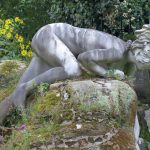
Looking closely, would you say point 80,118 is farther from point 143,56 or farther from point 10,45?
point 10,45

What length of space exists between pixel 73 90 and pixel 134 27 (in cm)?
384

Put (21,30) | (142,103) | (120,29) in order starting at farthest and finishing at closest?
(21,30) → (120,29) → (142,103)

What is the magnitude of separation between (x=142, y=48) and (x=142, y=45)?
3 cm

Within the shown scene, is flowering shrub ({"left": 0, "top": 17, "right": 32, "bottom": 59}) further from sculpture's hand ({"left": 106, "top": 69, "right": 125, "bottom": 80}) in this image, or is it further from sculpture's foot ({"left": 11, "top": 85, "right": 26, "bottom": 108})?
sculpture's hand ({"left": 106, "top": 69, "right": 125, "bottom": 80})

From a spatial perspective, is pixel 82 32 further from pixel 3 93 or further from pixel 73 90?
pixel 3 93

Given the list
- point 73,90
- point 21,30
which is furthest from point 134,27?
point 73,90

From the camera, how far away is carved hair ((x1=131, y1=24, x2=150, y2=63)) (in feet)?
18.6

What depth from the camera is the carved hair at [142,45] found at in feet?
18.6

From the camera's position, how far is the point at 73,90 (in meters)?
5.36

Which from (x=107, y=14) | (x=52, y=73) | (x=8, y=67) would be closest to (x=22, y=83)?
(x=52, y=73)

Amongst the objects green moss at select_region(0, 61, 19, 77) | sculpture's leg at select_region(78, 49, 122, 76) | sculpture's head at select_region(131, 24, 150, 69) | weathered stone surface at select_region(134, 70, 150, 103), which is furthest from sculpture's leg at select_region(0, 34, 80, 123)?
weathered stone surface at select_region(134, 70, 150, 103)

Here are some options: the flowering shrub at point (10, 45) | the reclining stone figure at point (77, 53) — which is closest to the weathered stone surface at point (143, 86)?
the flowering shrub at point (10, 45)

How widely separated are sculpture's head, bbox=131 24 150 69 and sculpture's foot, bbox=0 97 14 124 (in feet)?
4.21

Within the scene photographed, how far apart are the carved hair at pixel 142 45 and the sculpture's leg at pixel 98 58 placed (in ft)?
0.54
